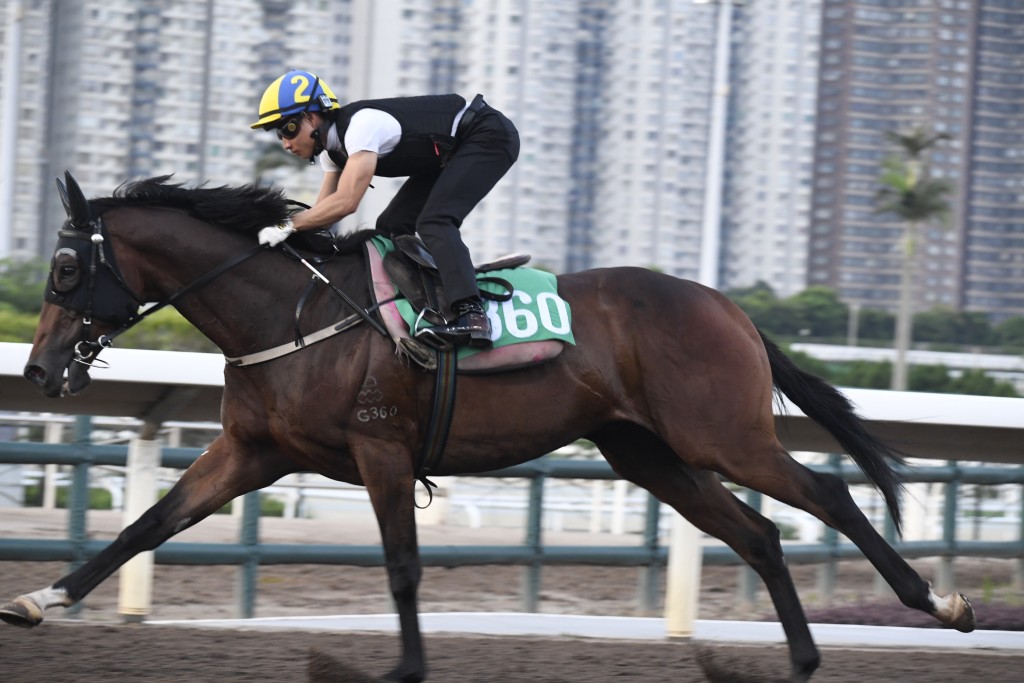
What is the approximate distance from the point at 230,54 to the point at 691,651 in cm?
7349

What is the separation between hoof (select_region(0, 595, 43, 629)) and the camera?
4547 mm

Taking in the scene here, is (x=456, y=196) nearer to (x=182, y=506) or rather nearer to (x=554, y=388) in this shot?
(x=554, y=388)

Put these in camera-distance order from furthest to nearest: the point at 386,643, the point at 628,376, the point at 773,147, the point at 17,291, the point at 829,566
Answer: the point at 773,147 → the point at 17,291 → the point at 829,566 → the point at 386,643 → the point at 628,376

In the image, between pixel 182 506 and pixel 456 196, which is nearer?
pixel 182 506

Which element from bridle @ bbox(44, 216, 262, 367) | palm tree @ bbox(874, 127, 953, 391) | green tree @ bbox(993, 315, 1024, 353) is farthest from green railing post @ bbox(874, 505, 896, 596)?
green tree @ bbox(993, 315, 1024, 353)

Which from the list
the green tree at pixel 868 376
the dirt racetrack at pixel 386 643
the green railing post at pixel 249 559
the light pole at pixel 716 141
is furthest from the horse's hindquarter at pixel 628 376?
the green tree at pixel 868 376

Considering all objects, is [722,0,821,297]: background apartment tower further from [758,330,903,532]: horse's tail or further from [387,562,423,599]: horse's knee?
[387,562,423,599]: horse's knee

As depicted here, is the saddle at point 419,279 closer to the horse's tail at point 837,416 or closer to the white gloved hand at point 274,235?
the white gloved hand at point 274,235

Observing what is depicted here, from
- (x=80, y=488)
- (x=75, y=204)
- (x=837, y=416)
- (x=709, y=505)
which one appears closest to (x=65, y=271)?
(x=75, y=204)

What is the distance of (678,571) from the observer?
6605 mm

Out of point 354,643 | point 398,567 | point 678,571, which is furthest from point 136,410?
point 678,571

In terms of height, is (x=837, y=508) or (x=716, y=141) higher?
(x=716, y=141)

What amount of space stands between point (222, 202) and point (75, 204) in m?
0.55

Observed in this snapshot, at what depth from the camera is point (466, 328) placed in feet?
15.9
